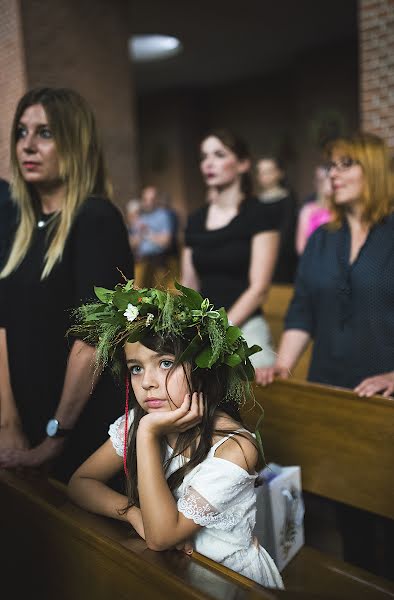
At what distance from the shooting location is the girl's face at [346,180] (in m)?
2.57

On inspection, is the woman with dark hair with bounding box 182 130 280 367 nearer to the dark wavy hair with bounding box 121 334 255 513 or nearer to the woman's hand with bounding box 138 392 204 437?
the dark wavy hair with bounding box 121 334 255 513

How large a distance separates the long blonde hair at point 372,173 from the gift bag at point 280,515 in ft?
3.77

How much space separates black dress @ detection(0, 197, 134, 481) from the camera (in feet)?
6.03

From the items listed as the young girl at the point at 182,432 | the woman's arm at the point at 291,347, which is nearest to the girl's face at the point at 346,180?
the woman's arm at the point at 291,347

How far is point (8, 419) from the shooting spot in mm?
1988

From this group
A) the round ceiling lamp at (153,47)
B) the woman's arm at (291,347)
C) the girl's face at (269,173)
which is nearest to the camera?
the woman's arm at (291,347)

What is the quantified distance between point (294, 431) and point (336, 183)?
1108mm

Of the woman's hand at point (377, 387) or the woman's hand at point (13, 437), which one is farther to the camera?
the woman's hand at point (377, 387)

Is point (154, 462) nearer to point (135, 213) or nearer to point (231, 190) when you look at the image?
point (231, 190)

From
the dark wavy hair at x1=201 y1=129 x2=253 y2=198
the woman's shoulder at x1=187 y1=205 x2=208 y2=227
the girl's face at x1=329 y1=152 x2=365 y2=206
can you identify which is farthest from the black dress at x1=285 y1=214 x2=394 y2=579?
the woman's shoulder at x1=187 y1=205 x2=208 y2=227

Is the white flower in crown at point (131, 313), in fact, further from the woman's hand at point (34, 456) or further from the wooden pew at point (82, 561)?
the woman's hand at point (34, 456)

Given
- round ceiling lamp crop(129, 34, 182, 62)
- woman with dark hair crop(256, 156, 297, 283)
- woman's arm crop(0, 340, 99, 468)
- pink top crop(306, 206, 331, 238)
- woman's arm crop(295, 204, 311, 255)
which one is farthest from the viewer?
round ceiling lamp crop(129, 34, 182, 62)

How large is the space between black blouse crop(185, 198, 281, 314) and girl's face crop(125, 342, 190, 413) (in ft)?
4.89

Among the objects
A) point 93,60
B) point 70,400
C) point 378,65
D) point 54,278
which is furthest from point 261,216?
point 93,60
